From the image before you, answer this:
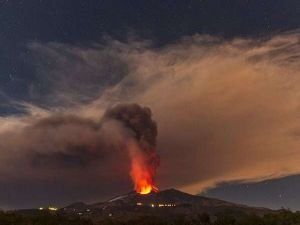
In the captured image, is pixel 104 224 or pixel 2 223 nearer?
pixel 2 223

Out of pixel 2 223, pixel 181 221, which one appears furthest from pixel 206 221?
pixel 2 223

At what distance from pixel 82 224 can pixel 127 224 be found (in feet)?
67.2

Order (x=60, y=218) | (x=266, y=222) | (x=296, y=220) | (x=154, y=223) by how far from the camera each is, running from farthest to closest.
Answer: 1. (x=154, y=223)
2. (x=60, y=218)
3. (x=266, y=222)
4. (x=296, y=220)

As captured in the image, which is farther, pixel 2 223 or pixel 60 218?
pixel 60 218

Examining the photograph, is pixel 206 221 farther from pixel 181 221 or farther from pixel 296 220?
pixel 296 220

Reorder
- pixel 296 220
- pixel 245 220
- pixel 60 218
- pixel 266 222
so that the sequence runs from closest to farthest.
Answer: pixel 296 220 < pixel 266 222 < pixel 245 220 < pixel 60 218

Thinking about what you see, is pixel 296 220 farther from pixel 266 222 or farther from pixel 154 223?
pixel 154 223

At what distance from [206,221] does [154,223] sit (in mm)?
22715

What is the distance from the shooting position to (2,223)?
468ft

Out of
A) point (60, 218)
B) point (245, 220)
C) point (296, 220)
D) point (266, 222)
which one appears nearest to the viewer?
point (296, 220)

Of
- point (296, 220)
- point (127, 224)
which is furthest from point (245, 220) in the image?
point (127, 224)

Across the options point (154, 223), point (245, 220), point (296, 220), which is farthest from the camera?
point (154, 223)

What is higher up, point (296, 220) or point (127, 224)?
point (127, 224)

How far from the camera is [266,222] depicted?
140 m
